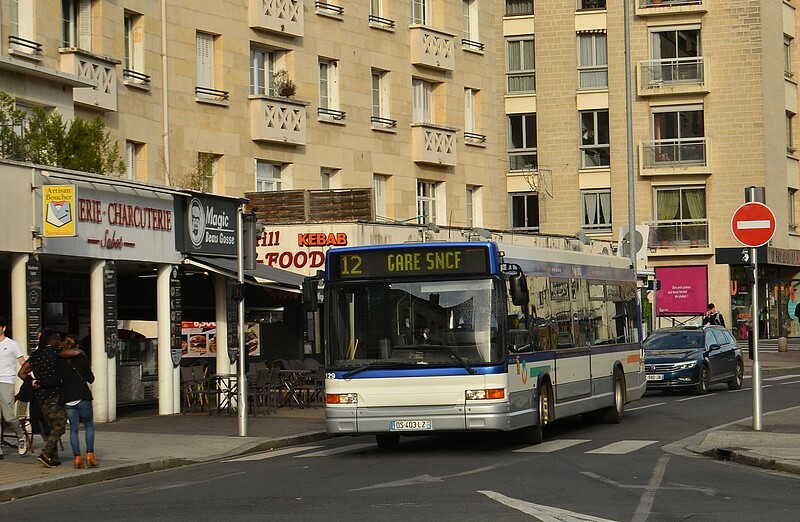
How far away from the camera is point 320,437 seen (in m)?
22.5

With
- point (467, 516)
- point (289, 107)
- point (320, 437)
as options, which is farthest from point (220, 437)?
point (289, 107)

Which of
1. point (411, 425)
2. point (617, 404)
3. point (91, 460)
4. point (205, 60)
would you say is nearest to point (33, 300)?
point (91, 460)

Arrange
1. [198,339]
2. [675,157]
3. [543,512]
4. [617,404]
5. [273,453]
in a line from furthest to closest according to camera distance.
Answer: [675,157] < [198,339] < [617,404] < [273,453] < [543,512]

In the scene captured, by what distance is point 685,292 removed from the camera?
196 feet

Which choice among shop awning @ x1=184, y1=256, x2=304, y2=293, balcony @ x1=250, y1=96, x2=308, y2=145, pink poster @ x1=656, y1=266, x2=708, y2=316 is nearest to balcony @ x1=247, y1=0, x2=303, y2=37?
balcony @ x1=250, y1=96, x2=308, y2=145

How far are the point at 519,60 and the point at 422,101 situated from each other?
1915 centimetres

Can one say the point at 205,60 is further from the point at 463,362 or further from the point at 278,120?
the point at 463,362

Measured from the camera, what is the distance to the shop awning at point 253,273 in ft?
88.0

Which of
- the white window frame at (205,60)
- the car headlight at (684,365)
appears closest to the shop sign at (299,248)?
the white window frame at (205,60)

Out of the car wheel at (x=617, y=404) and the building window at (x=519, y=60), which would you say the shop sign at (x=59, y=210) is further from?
the building window at (x=519, y=60)

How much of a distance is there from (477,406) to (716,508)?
564cm

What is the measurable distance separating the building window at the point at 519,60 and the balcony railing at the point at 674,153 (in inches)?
239

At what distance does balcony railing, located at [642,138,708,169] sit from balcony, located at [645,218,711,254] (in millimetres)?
2459

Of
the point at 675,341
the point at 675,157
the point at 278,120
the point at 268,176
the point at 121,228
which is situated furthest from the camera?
the point at 675,157
